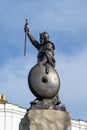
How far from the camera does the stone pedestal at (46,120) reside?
44.7 feet

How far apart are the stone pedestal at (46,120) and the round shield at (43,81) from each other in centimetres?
57

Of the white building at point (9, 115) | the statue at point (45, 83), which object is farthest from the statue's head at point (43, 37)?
the white building at point (9, 115)

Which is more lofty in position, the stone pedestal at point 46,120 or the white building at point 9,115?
the white building at point 9,115

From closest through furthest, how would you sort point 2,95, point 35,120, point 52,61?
point 35,120, point 52,61, point 2,95

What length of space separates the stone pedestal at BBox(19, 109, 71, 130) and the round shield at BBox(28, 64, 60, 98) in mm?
570

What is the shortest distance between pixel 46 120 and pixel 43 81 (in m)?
1.16

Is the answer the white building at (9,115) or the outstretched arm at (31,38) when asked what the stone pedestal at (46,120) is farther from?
the white building at (9,115)

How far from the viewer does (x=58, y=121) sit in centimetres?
1381

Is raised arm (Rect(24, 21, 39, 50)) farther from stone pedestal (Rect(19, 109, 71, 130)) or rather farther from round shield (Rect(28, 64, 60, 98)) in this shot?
stone pedestal (Rect(19, 109, 71, 130))

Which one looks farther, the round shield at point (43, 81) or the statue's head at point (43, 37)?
the statue's head at point (43, 37)

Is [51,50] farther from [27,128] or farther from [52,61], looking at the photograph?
[27,128]

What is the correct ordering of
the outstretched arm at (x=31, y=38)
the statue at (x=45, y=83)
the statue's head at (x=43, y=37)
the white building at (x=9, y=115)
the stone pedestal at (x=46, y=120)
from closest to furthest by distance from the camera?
the stone pedestal at (x=46, y=120) < the statue at (x=45, y=83) < the statue's head at (x=43, y=37) < the outstretched arm at (x=31, y=38) < the white building at (x=9, y=115)

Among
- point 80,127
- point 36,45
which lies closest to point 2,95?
point 80,127

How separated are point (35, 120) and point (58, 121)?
67cm
